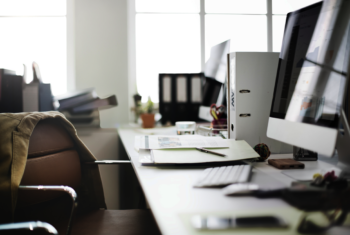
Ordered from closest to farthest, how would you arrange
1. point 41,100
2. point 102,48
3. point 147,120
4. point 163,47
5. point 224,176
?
point 224,176, point 41,100, point 147,120, point 102,48, point 163,47

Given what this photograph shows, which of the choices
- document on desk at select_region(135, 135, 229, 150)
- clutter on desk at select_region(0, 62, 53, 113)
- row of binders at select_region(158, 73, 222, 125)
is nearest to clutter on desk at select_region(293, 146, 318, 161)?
document on desk at select_region(135, 135, 229, 150)

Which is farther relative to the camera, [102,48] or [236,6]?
[236,6]

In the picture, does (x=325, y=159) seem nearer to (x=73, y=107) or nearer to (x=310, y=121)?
(x=310, y=121)

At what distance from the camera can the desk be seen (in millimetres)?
551

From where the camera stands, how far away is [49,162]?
1.16 metres

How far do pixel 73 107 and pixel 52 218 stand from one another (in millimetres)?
1091

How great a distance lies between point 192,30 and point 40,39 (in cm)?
138

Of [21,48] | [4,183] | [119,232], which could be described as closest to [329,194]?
[119,232]

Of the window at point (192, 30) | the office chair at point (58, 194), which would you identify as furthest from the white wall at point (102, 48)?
the office chair at point (58, 194)

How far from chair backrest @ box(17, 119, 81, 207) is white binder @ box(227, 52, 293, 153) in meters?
0.74

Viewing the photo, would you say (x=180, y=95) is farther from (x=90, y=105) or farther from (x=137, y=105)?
(x=90, y=105)

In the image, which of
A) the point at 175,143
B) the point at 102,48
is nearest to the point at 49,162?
the point at 175,143

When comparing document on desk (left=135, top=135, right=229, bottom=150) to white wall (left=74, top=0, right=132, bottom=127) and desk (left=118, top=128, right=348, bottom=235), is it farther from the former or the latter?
white wall (left=74, top=0, right=132, bottom=127)

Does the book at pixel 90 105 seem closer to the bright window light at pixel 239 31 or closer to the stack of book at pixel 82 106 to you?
the stack of book at pixel 82 106
